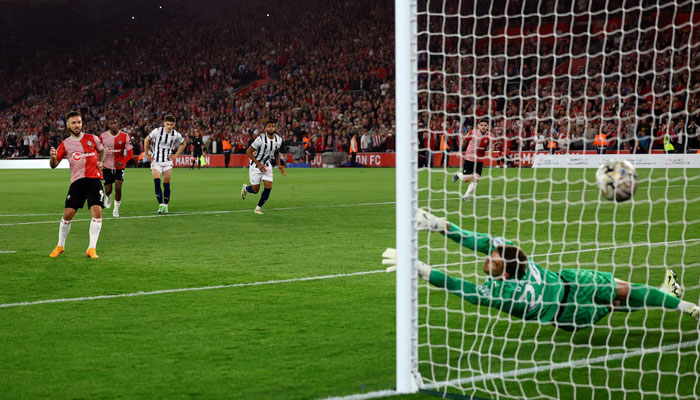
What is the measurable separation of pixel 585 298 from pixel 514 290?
0.54 metres

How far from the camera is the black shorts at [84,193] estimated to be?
32.6 feet

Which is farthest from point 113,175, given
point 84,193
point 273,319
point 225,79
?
A: point 225,79

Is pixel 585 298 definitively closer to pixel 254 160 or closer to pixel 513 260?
pixel 513 260

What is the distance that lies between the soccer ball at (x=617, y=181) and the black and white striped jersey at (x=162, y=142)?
1191 centimetres

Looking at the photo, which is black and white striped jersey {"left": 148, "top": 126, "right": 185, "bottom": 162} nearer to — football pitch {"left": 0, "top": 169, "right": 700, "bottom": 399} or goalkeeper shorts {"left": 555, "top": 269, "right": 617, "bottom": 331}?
football pitch {"left": 0, "top": 169, "right": 700, "bottom": 399}

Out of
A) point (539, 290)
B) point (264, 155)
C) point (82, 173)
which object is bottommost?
point (539, 290)

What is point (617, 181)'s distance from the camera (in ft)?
16.5

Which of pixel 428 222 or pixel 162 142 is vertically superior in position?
pixel 162 142

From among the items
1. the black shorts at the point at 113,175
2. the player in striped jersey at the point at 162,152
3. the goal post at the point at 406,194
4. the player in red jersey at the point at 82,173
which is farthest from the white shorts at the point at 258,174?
the goal post at the point at 406,194

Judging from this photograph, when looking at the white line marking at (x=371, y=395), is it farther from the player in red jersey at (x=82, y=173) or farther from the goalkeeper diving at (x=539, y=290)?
the player in red jersey at (x=82, y=173)

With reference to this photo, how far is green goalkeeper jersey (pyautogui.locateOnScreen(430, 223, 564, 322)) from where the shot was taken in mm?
4845

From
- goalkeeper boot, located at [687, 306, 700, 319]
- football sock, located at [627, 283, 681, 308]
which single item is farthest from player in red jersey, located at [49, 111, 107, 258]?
goalkeeper boot, located at [687, 306, 700, 319]

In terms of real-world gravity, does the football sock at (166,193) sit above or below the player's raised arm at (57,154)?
below

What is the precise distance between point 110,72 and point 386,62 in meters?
22.9
